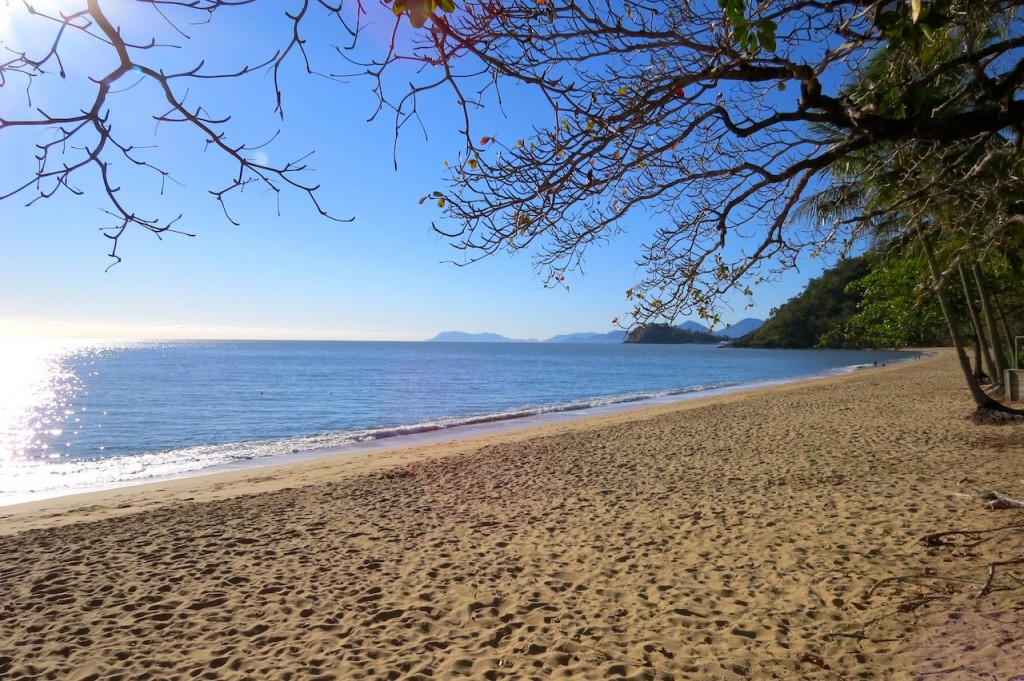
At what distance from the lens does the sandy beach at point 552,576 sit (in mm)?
3814

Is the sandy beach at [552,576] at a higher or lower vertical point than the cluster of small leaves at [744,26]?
lower

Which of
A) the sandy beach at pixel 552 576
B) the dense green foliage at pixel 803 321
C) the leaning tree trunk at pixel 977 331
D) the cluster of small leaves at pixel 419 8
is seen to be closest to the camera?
the cluster of small leaves at pixel 419 8

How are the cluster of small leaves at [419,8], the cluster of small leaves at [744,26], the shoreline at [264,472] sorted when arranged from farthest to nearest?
1. the shoreline at [264,472]
2. the cluster of small leaves at [744,26]
3. the cluster of small leaves at [419,8]

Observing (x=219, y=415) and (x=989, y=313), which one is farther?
(x=219, y=415)

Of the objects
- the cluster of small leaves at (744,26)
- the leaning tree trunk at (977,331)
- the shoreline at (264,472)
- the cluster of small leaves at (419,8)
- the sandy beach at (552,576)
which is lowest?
the shoreline at (264,472)

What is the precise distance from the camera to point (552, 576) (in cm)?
519

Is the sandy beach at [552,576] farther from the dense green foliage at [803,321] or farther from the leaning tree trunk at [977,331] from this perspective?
the dense green foliage at [803,321]

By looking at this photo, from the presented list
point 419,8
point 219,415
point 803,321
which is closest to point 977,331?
point 419,8

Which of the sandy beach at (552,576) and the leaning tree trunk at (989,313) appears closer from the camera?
the sandy beach at (552,576)

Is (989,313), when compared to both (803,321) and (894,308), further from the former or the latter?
(803,321)

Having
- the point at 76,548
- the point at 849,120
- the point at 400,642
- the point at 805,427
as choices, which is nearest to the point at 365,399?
the point at 805,427

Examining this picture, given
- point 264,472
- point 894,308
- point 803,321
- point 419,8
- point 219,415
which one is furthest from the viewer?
point 803,321

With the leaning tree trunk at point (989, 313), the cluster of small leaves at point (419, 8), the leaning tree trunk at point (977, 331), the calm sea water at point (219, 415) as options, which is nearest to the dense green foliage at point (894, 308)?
the leaning tree trunk at point (977, 331)

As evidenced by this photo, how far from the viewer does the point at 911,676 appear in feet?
10.8
